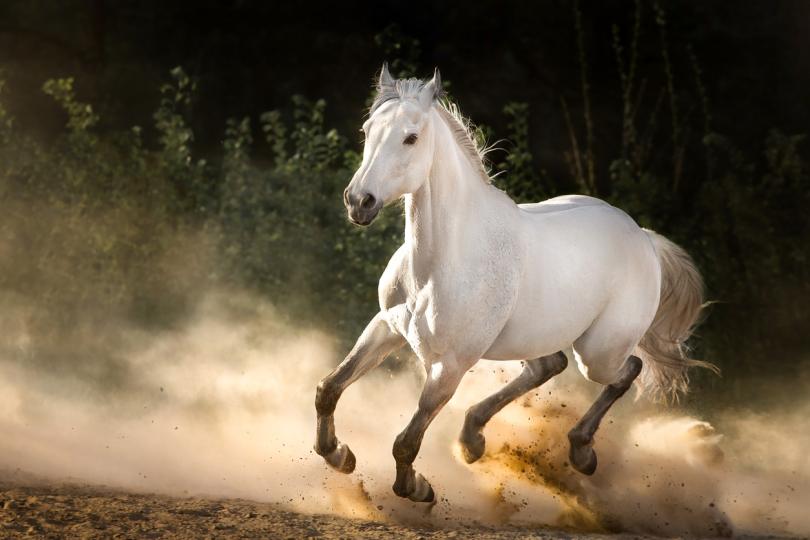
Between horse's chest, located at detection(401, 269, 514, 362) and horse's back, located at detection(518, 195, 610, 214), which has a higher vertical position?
horse's back, located at detection(518, 195, 610, 214)

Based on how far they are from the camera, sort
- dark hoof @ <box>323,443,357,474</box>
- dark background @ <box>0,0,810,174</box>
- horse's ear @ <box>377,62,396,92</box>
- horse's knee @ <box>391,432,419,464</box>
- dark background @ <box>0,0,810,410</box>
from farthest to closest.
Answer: dark background @ <box>0,0,810,174</box> < dark background @ <box>0,0,810,410</box> < dark hoof @ <box>323,443,357,474</box> < horse's knee @ <box>391,432,419,464</box> < horse's ear @ <box>377,62,396,92</box>

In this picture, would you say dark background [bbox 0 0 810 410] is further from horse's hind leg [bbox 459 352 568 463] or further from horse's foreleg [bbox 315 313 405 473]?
horse's foreleg [bbox 315 313 405 473]

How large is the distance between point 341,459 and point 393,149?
142cm

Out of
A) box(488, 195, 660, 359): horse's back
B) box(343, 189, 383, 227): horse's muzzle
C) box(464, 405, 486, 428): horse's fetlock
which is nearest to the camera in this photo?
box(343, 189, 383, 227): horse's muzzle

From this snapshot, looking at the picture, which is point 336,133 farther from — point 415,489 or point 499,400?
point 415,489

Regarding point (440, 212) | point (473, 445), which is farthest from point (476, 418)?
point (440, 212)

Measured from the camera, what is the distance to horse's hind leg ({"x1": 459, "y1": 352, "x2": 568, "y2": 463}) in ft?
18.4

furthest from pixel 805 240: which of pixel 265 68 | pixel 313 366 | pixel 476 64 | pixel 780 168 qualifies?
pixel 265 68

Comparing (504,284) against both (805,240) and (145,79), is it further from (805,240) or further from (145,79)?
(145,79)

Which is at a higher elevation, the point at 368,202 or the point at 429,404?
the point at 368,202

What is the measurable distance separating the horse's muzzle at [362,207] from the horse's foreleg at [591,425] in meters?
1.83

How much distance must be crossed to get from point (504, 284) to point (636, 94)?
541 centimetres

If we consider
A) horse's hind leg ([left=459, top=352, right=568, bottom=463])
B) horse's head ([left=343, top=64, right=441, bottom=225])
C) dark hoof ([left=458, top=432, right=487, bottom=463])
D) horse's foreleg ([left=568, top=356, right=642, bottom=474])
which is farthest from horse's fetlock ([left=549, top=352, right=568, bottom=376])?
horse's head ([left=343, top=64, right=441, bottom=225])

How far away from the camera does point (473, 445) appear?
560cm
